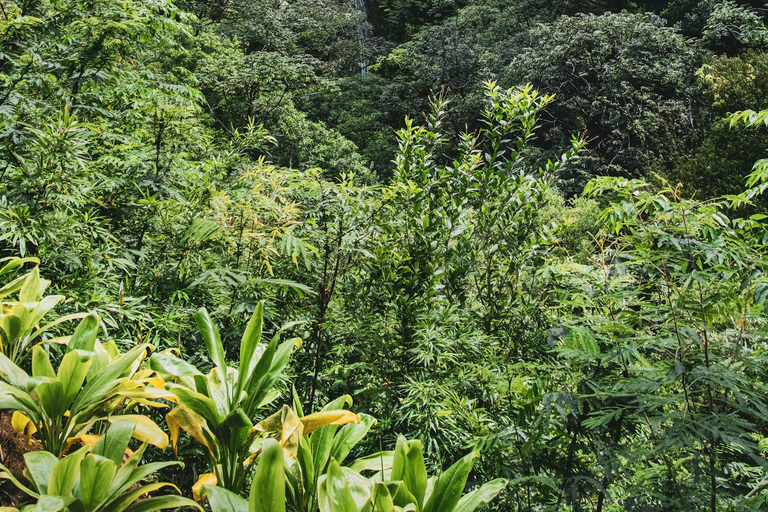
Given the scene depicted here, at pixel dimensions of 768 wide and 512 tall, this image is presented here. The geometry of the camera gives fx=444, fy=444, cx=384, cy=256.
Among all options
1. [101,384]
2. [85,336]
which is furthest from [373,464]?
[85,336]

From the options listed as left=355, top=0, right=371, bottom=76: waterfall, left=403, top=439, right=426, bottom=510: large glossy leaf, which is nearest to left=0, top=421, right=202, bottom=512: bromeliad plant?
left=403, top=439, right=426, bottom=510: large glossy leaf

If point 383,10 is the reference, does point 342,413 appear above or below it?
below

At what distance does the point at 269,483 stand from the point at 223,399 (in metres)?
0.32

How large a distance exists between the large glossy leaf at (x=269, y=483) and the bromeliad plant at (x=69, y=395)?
36cm

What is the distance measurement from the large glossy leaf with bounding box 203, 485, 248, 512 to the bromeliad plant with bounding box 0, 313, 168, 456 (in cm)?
29

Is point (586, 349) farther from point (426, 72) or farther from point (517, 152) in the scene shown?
point (426, 72)

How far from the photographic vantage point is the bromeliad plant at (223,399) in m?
0.95

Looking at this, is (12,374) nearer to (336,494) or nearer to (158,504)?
(158,504)

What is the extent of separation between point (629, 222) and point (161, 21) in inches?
100

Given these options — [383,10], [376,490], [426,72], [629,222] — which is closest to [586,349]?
[629,222]

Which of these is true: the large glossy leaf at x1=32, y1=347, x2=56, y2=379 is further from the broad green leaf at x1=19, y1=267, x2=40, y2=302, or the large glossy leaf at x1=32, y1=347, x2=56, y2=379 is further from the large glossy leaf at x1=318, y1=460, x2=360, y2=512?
the large glossy leaf at x1=318, y1=460, x2=360, y2=512

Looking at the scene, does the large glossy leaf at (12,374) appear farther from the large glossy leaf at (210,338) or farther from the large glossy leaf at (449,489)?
the large glossy leaf at (449,489)

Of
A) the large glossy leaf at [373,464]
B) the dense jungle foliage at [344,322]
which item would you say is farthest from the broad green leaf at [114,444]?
the large glossy leaf at [373,464]

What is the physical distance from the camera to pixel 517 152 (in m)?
2.00
